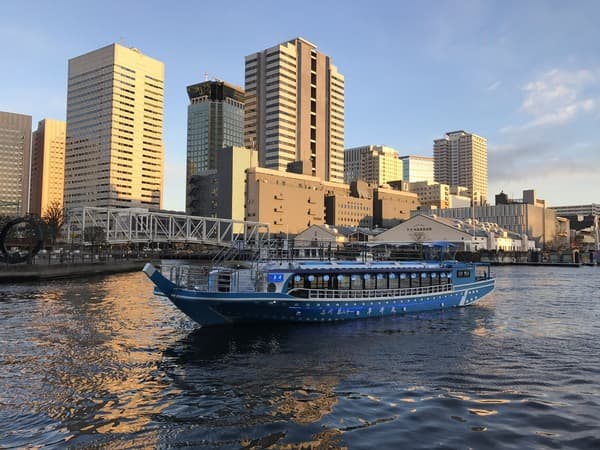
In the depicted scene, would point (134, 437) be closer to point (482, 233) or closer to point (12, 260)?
point (12, 260)

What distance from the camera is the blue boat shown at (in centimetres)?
2584

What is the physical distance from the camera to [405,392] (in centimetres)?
1595

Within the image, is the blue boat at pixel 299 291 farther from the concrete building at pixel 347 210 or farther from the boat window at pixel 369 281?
the concrete building at pixel 347 210

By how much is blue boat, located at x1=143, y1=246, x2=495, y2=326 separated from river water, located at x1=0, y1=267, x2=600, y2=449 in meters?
1.14

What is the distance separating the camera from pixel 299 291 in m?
28.0

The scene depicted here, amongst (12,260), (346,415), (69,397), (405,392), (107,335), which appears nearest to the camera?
(346,415)

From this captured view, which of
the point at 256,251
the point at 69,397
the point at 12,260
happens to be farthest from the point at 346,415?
the point at 12,260

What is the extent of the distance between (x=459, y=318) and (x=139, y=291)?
33.8 metres

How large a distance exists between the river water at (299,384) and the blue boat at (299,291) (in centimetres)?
114

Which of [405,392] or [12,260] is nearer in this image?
[405,392]

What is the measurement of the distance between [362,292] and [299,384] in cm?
1452

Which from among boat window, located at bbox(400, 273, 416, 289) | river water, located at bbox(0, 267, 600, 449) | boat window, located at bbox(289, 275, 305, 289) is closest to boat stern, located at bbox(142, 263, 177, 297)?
river water, located at bbox(0, 267, 600, 449)

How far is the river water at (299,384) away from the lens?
→ 12.4m

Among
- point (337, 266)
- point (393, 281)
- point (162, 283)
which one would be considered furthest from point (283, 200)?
point (162, 283)
